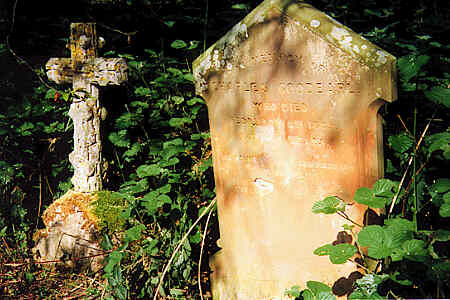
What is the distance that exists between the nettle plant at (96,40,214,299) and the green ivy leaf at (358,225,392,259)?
3.94 feet

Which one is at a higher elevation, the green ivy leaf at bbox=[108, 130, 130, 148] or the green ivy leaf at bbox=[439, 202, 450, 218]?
the green ivy leaf at bbox=[108, 130, 130, 148]

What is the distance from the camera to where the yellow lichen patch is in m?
3.78

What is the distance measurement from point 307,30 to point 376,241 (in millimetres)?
1093

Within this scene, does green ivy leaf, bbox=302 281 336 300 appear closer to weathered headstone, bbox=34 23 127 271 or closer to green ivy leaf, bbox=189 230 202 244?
green ivy leaf, bbox=189 230 202 244

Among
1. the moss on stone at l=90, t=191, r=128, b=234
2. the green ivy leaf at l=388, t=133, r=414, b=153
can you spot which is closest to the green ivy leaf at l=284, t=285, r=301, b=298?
the green ivy leaf at l=388, t=133, r=414, b=153

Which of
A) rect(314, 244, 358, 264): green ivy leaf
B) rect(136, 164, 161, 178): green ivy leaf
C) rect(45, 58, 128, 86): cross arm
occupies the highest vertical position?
rect(45, 58, 128, 86): cross arm

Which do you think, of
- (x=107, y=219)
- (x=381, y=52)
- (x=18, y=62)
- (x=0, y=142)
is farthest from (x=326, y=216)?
(x=18, y=62)

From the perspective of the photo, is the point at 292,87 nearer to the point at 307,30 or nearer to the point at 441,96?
the point at 307,30

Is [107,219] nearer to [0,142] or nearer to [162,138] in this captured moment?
[162,138]

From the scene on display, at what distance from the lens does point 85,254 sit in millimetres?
3740

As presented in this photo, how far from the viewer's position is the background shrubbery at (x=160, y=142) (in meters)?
2.73

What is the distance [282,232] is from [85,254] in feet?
5.60

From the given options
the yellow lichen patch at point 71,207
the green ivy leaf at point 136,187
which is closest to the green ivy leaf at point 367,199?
the green ivy leaf at point 136,187

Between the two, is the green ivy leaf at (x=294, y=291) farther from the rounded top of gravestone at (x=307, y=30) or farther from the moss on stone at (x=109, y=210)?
the moss on stone at (x=109, y=210)
